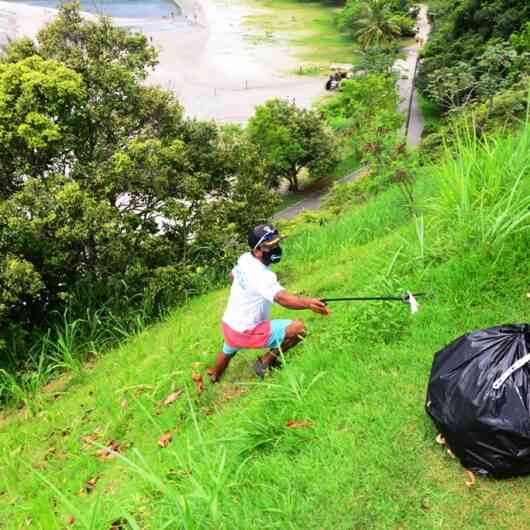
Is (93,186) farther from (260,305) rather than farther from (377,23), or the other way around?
(377,23)

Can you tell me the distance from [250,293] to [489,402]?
2.01 m

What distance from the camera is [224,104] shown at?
3625 centimetres

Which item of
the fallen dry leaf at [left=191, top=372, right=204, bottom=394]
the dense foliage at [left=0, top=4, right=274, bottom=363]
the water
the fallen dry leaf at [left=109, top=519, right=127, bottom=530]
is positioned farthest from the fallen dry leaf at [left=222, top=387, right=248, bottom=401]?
the water

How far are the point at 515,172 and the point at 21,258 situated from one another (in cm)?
746

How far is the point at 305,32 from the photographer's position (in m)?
54.6

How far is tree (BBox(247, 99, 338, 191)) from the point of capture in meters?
24.9

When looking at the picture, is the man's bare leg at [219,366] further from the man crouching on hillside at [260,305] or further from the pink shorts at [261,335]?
the pink shorts at [261,335]

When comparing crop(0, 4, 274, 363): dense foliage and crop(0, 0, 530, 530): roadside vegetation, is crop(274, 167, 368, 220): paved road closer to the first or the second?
crop(0, 0, 530, 530): roadside vegetation

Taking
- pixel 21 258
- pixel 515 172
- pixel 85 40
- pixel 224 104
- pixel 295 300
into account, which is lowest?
pixel 224 104

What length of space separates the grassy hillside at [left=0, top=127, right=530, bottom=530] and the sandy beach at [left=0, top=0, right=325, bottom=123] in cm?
2713

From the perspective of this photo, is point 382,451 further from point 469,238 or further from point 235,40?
point 235,40

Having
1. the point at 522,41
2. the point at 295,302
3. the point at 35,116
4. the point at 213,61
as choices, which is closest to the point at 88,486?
the point at 295,302

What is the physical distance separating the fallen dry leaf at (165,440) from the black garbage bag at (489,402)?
7.35ft

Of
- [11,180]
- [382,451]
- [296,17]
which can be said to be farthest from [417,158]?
[296,17]
